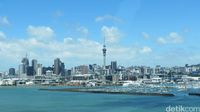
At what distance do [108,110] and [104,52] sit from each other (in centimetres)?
11635

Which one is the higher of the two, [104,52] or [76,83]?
[104,52]

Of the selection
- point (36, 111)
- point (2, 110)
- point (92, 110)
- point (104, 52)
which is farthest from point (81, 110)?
point (104, 52)

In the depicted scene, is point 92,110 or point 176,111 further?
point 92,110

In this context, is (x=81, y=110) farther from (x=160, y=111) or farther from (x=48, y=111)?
(x=160, y=111)

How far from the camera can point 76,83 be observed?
192500 millimetres

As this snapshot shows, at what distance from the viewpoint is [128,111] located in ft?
168

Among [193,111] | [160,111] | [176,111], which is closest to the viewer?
[176,111]

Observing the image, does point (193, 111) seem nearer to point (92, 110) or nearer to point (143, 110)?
point (143, 110)

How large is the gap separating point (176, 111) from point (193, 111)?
148 inches

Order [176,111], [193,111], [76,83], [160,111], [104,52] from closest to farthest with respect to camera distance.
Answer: [176,111]
[193,111]
[160,111]
[104,52]
[76,83]

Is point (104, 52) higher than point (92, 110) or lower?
higher

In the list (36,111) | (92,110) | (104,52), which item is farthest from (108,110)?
(104,52)

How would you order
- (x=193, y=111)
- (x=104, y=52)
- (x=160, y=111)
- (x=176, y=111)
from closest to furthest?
(x=176, y=111) → (x=193, y=111) → (x=160, y=111) → (x=104, y=52)

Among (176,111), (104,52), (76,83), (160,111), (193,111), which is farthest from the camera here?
(76,83)
